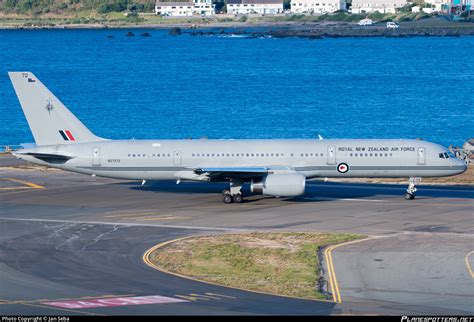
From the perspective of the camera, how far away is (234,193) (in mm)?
66062

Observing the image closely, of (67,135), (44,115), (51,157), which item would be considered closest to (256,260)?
(51,157)

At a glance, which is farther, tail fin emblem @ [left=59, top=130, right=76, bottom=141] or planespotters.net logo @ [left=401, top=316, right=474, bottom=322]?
tail fin emblem @ [left=59, top=130, right=76, bottom=141]

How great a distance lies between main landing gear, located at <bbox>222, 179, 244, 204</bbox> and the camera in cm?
6600

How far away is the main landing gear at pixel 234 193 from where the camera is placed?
66.0 metres

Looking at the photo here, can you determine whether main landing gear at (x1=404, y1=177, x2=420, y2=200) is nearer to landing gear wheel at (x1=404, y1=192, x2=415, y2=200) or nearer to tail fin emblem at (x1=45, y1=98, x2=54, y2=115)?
landing gear wheel at (x1=404, y1=192, x2=415, y2=200)

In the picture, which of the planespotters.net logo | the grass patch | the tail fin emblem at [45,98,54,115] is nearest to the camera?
the planespotters.net logo

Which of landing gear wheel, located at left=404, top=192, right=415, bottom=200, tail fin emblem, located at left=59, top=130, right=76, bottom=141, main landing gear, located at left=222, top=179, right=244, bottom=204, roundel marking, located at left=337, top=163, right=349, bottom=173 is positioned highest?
tail fin emblem, located at left=59, top=130, right=76, bottom=141

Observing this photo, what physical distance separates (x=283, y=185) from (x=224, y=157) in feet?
16.8

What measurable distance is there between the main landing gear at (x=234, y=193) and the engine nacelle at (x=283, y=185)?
1.97 metres

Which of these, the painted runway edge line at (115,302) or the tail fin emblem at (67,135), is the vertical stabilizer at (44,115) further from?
the painted runway edge line at (115,302)

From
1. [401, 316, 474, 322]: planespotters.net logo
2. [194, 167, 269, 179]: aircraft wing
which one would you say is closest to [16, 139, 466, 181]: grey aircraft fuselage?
[194, 167, 269, 179]: aircraft wing

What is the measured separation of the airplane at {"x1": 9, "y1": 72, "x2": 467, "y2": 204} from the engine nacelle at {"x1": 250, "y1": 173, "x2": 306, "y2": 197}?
0.09 meters

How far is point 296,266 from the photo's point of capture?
4744 cm

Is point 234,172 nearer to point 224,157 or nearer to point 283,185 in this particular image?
point 224,157
